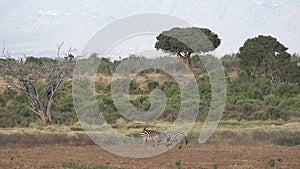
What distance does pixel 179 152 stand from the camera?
23.5 m

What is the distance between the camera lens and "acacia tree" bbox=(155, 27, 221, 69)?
5722 cm

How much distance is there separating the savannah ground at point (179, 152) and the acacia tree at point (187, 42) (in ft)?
78.9

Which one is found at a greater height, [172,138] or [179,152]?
[172,138]

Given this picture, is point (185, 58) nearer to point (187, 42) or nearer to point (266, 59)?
point (187, 42)

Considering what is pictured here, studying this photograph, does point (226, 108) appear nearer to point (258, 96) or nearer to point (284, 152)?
point (258, 96)

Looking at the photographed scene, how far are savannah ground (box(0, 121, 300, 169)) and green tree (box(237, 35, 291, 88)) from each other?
20.0m

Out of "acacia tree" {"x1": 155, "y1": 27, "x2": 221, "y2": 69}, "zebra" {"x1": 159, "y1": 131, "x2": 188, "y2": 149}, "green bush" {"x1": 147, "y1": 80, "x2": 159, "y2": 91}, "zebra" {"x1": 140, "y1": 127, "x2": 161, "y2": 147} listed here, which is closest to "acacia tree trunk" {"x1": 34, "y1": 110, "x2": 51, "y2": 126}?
"zebra" {"x1": 140, "y1": 127, "x2": 161, "y2": 147}

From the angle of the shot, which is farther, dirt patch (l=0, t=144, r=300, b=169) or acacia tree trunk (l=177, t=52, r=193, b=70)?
acacia tree trunk (l=177, t=52, r=193, b=70)

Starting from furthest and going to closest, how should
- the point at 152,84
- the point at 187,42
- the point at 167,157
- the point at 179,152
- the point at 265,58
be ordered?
the point at 187,42
the point at 265,58
the point at 152,84
the point at 179,152
the point at 167,157

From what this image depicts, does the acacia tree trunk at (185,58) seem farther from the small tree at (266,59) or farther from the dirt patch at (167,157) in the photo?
the dirt patch at (167,157)

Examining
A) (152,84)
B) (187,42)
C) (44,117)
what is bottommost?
(44,117)

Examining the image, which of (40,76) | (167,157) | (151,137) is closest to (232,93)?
(40,76)

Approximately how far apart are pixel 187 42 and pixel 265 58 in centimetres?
785

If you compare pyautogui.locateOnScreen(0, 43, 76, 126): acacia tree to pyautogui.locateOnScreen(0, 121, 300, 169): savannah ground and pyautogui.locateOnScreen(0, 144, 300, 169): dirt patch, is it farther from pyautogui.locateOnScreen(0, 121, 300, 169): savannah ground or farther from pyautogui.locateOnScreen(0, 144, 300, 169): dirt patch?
pyautogui.locateOnScreen(0, 144, 300, 169): dirt patch
